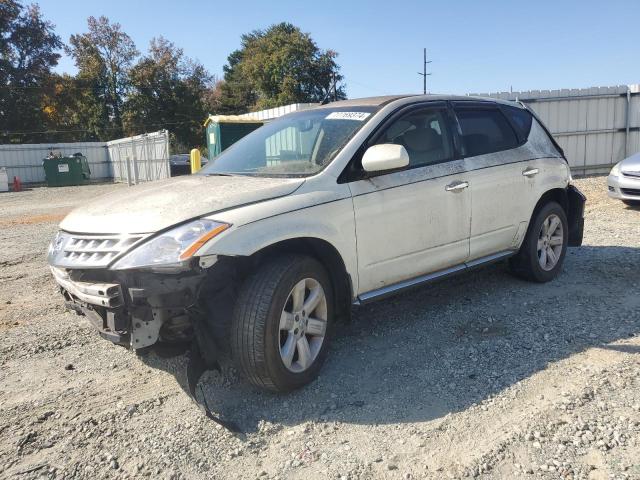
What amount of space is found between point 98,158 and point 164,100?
56.4 feet

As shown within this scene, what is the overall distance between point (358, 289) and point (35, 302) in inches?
142

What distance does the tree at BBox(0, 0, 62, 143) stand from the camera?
41.7m

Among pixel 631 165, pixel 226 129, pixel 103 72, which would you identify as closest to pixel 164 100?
pixel 103 72

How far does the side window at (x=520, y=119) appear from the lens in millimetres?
5102

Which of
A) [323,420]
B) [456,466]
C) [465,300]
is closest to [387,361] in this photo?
[323,420]

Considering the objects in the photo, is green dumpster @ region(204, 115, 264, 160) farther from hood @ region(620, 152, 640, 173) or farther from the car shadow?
the car shadow

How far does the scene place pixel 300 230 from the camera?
3.22 metres

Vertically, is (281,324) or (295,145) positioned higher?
(295,145)

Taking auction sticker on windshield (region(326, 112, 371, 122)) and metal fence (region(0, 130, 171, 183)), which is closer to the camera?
auction sticker on windshield (region(326, 112, 371, 122))

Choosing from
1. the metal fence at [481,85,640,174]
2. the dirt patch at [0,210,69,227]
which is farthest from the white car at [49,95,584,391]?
the metal fence at [481,85,640,174]

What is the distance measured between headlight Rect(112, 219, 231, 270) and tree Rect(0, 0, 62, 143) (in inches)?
1809

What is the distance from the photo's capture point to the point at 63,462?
2.71m

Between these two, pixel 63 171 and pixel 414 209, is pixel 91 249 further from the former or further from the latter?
pixel 63 171

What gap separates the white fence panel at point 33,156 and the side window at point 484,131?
104 feet
